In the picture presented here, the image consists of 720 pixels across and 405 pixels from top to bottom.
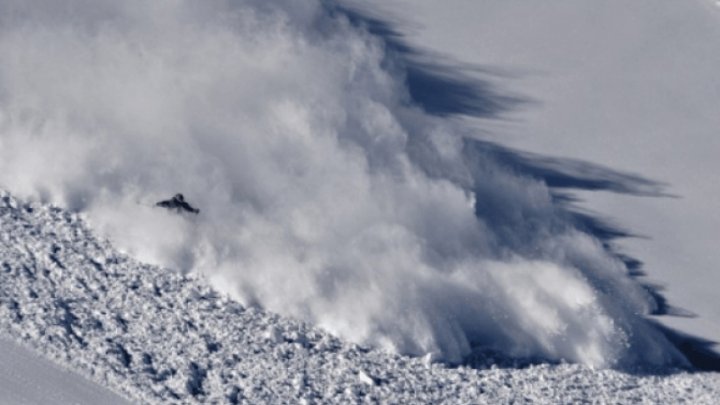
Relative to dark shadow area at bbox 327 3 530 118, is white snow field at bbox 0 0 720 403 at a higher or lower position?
lower

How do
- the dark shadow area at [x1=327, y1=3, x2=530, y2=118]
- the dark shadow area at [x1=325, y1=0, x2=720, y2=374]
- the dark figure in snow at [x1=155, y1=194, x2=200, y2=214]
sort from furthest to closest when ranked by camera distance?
the dark shadow area at [x1=327, y1=3, x2=530, y2=118] < the dark shadow area at [x1=325, y1=0, x2=720, y2=374] < the dark figure in snow at [x1=155, y1=194, x2=200, y2=214]

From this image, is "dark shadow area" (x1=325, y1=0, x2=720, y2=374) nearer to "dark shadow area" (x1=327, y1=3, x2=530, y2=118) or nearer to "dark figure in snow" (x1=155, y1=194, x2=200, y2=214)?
"dark shadow area" (x1=327, y1=3, x2=530, y2=118)

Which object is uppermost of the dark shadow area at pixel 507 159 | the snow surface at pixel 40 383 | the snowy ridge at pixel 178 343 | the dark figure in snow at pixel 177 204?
the dark shadow area at pixel 507 159

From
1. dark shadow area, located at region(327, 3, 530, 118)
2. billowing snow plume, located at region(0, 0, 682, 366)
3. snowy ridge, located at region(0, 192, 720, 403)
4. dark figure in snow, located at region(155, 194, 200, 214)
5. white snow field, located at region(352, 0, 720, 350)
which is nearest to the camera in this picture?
snowy ridge, located at region(0, 192, 720, 403)

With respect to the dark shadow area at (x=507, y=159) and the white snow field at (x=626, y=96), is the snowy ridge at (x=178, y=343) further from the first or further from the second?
the white snow field at (x=626, y=96)

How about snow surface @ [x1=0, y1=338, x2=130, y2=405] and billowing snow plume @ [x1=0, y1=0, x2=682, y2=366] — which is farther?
billowing snow plume @ [x1=0, y1=0, x2=682, y2=366]

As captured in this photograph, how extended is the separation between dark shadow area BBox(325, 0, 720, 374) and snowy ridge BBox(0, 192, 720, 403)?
70 cm

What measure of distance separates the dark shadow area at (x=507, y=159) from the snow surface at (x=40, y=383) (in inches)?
179

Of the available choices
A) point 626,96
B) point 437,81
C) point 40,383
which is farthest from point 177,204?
point 626,96

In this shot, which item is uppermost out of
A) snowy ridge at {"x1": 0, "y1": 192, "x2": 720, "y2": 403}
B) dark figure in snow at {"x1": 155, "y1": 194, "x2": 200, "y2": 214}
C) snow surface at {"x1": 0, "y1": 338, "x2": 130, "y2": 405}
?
dark figure in snow at {"x1": 155, "y1": 194, "x2": 200, "y2": 214}

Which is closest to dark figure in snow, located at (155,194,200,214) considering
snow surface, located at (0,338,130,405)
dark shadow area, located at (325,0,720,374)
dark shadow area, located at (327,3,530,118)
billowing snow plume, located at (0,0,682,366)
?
billowing snow plume, located at (0,0,682,366)

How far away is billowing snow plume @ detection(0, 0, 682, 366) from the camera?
2128cm

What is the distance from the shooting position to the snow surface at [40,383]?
1812cm

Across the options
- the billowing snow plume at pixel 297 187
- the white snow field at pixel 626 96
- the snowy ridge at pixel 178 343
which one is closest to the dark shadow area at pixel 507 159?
the white snow field at pixel 626 96
